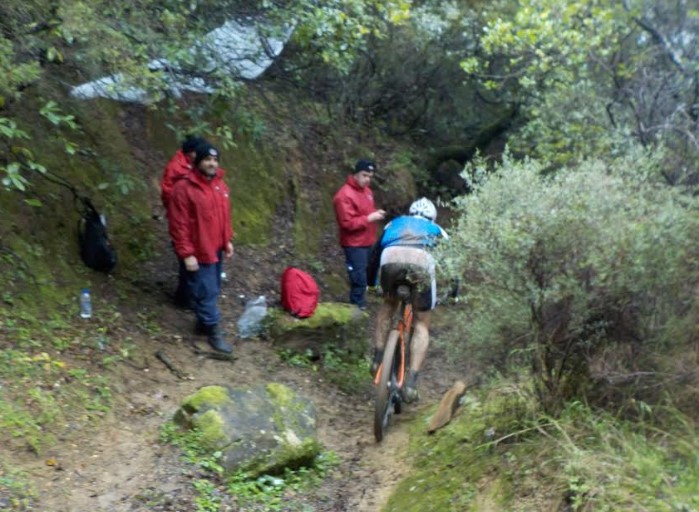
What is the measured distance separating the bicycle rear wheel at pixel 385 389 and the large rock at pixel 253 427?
20.6 inches

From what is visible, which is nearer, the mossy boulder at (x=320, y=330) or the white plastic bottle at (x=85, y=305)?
the white plastic bottle at (x=85, y=305)

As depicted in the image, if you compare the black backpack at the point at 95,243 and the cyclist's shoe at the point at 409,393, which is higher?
the black backpack at the point at 95,243

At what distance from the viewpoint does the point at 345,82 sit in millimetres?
13641

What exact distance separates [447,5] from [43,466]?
33.4ft

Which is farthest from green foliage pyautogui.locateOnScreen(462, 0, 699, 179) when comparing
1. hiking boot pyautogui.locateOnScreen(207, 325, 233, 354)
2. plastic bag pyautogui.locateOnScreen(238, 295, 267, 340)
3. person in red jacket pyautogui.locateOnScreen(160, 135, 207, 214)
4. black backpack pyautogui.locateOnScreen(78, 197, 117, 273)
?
black backpack pyautogui.locateOnScreen(78, 197, 117, 273)

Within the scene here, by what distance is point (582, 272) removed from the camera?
504cm

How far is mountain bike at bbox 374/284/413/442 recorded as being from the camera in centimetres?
652

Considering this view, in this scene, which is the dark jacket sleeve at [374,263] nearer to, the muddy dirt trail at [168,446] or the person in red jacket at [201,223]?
the muddy dirt trail at [168,446]

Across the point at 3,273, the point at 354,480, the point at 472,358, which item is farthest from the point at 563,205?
the point at 3,273

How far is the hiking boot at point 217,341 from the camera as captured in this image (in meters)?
8.12

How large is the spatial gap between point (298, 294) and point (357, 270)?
3.74 ft

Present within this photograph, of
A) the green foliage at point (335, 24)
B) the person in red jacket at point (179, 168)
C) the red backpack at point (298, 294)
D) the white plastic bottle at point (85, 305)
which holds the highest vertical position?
the green foliage at point (335, 24)

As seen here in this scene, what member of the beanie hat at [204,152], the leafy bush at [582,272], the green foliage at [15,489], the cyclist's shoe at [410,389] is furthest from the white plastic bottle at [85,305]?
the leafy bush at [582,272]

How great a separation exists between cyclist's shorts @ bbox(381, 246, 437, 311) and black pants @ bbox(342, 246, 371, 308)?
2.72 meters
